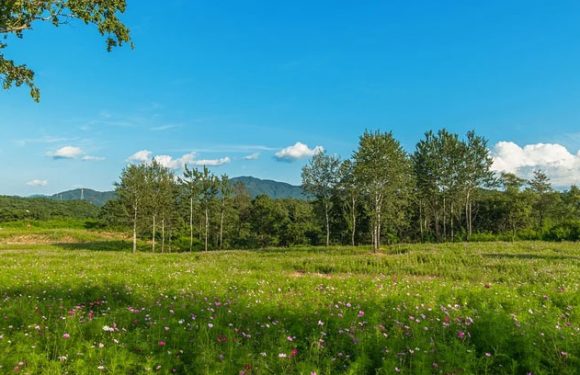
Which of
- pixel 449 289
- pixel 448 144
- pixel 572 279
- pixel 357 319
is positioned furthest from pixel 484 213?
pixel 357 319

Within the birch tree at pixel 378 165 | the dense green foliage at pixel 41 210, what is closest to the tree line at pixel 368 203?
the birch tree at pixel 378 165

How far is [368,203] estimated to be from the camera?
162ft

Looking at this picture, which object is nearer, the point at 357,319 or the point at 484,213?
the point at 357,319

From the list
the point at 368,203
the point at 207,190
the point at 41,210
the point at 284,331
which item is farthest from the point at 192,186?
the point at 41,210

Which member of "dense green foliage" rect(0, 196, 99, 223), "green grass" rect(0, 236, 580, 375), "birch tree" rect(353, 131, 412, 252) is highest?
"birch tree" rect(353, 131, 412, 252)

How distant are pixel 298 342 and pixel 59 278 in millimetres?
11360

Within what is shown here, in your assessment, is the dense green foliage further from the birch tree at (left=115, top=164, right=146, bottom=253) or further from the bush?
the bush

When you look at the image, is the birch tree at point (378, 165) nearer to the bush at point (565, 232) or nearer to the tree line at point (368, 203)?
the tree line at point (368, 203)

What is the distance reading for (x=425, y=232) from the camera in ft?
241

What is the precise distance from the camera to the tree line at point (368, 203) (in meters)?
44.6

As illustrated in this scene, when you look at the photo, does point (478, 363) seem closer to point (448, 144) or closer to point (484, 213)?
point (448, 144)

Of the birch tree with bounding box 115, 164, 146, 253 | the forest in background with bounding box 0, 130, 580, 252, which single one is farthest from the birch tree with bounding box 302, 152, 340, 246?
the birch tree with bounding box 115, 164, 146, 253

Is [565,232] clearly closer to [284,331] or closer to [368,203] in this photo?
[368,203]

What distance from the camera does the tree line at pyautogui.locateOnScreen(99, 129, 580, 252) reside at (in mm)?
44594
